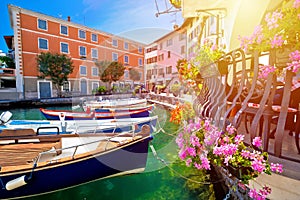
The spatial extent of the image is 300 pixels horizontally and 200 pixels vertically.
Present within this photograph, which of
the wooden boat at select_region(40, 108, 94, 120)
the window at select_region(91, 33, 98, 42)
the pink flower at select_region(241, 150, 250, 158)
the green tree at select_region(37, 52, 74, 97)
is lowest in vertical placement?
the wooden boat at select_region(40, 108, 94, 120)

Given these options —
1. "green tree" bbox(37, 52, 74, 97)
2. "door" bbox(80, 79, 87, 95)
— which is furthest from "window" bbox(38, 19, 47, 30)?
"door" bbox(80, 79, 87, 95)

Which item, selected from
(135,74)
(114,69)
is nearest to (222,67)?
(135,74)

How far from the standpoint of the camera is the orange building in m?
18.1

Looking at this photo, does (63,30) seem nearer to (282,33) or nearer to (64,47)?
(64,47)

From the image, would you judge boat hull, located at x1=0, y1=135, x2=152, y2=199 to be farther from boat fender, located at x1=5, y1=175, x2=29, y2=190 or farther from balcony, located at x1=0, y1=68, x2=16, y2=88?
balcony, located at x1=0, y1=68, x2=16, y2=88

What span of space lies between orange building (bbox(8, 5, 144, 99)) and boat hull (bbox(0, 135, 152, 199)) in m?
10.8

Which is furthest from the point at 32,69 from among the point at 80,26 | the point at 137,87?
the point at 137,87

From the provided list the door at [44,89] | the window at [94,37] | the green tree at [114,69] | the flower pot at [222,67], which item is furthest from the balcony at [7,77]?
the flower pot at [222,67]

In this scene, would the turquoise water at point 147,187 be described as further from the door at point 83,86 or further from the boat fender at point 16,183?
the door at point 83,86

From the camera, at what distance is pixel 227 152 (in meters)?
1.52

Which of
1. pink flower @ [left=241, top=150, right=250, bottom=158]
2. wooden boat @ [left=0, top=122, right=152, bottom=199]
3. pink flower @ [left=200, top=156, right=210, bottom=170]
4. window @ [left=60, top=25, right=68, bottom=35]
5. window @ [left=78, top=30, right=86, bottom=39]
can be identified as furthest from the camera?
window @ [left=78, top=30, right=86, bottom=39]

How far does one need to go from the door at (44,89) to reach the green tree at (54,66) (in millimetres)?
1232

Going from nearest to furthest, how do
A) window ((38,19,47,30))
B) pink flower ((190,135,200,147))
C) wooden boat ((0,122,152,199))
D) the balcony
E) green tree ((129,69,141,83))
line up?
pink flower ((190,135,200,147)), wooden boat ((0,122,152,199)), green tree ((129,69,141,83)), the balcony, window ((38,19,47,30))

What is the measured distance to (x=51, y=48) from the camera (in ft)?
67.5
